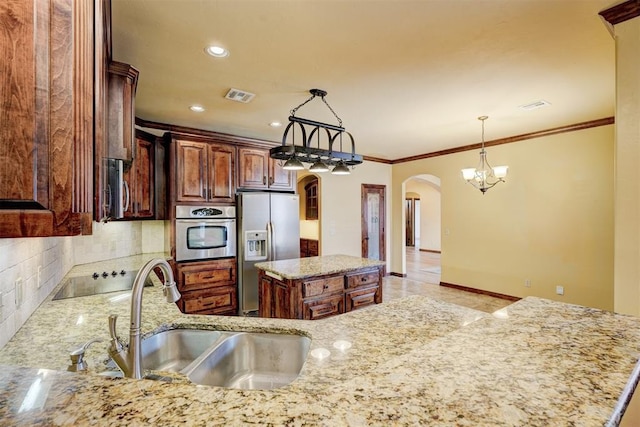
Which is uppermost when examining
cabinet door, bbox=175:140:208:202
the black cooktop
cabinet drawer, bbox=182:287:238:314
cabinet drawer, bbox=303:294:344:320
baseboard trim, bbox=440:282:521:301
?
cabinet door, bbox=175:140:208:202

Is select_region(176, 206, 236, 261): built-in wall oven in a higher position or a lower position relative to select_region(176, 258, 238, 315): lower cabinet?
higher

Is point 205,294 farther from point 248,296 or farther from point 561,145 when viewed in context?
point 561,145

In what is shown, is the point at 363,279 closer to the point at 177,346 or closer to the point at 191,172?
the point at 177,346

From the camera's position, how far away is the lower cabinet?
376 cm

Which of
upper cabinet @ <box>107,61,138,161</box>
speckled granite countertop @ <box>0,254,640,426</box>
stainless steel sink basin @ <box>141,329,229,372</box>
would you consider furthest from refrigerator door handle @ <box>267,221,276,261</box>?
speckled granite countertop @ <box>0,254,640,426</box>

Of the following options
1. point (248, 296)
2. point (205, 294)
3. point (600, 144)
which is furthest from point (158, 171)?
point (600, 144)

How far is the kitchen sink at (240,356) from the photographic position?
50.6 inches

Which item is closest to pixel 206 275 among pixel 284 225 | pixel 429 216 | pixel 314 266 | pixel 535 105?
pixel 284 225

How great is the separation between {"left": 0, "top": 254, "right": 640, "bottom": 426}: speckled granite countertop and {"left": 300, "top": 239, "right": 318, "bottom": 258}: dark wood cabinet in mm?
5219

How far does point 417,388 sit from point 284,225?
3.87 meters

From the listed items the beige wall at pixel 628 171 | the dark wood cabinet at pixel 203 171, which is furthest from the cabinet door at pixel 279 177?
the beige wall at pixel 628 171

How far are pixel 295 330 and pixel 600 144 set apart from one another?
4830 mm

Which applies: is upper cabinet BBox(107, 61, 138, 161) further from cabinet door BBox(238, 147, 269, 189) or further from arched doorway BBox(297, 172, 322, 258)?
arched doorway BBox(297, 172, 322, 258)

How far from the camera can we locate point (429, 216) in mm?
11312
